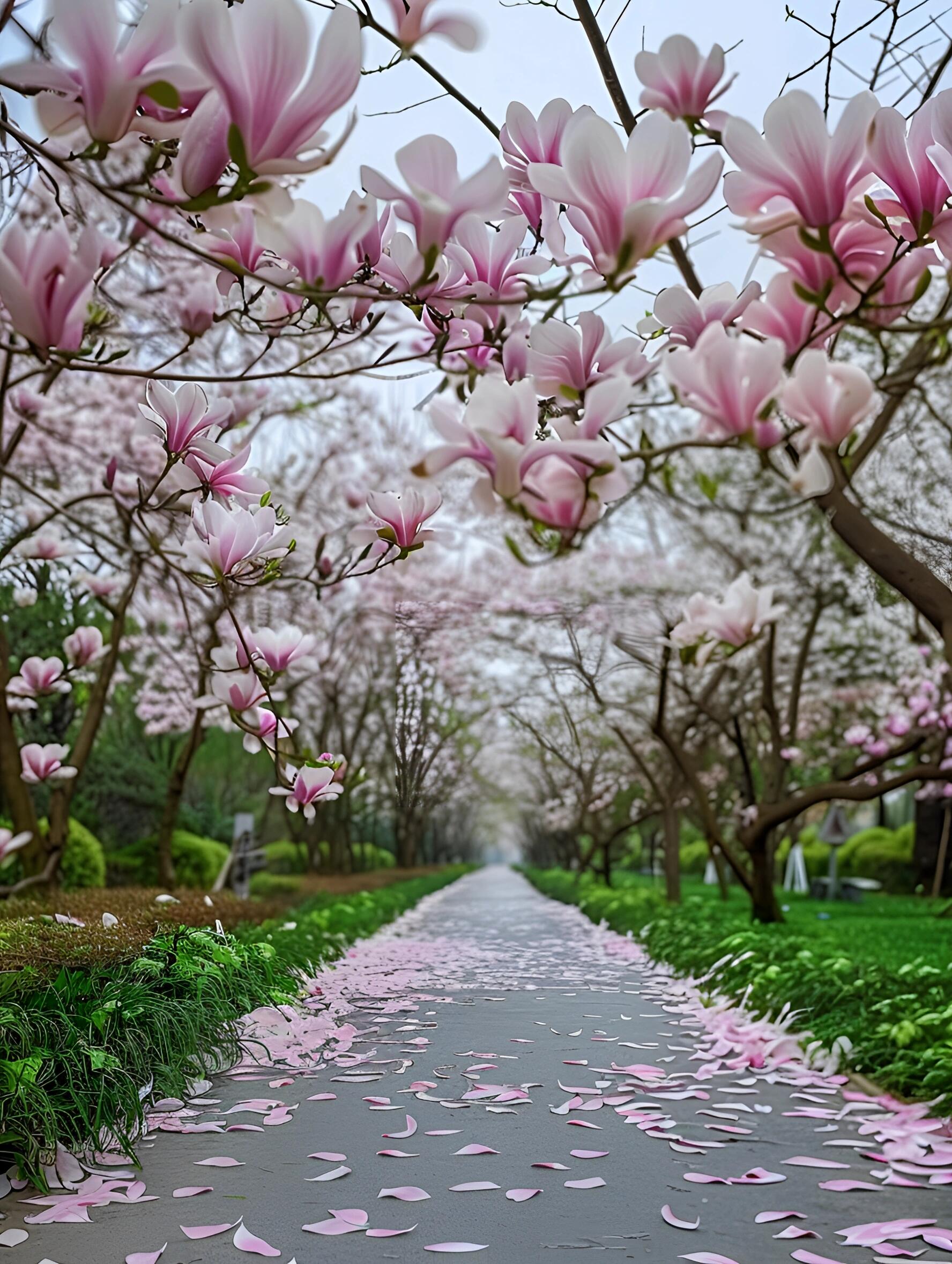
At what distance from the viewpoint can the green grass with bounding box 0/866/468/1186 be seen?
8.73ft

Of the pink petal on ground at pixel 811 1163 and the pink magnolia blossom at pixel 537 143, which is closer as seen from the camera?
the pink magnolia blossom at pixel 537 143

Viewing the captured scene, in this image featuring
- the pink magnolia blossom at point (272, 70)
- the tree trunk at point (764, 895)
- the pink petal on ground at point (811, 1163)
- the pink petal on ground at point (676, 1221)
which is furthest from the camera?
the tree trunk at point (764, 895)

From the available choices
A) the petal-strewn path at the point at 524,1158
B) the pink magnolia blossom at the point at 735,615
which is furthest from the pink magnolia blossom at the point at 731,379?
the petal-strewn path at the point at 524,1158

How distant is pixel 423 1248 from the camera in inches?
89.2

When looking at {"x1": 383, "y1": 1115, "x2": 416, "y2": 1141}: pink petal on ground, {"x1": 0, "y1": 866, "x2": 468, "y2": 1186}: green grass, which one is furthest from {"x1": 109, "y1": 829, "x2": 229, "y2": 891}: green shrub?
{"x1": 383, "y1": 1115, "x2": 416, "y2": 1141}: pink petal on ground

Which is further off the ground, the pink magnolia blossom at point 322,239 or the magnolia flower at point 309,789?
the pink magnolia blossom at point 322,239

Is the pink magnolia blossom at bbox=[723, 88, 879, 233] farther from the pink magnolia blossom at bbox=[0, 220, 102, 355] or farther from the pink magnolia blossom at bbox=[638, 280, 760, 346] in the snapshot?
the pink magnolia blossom at bbox=[0, 220, 102, 355]

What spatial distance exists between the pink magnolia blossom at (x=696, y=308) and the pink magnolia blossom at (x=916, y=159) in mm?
207

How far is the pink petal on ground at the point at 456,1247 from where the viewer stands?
2.25m

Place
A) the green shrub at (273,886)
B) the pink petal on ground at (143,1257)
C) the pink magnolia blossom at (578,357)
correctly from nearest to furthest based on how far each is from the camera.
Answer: the pink magnolia blossom at (578,357)
the pink petal on ground at (143,1257)
the green shrub at (273,886)

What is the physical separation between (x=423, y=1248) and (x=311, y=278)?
2043 millimetres

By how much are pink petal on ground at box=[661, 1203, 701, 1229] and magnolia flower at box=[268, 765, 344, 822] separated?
1.30 metres

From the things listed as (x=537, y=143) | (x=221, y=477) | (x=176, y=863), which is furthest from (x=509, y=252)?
(x=176, y=863)

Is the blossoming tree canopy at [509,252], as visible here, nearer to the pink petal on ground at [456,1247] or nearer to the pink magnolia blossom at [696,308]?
the pink magnolia blossom at [696,308]
